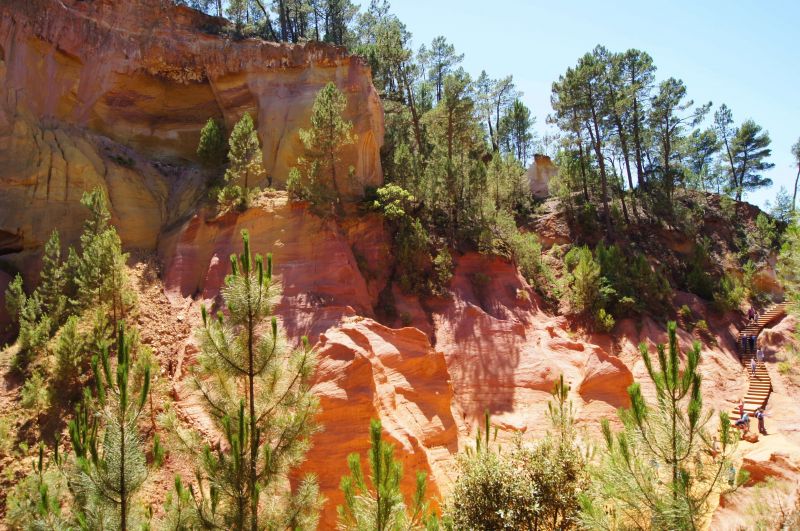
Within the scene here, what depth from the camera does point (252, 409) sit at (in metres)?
9.35

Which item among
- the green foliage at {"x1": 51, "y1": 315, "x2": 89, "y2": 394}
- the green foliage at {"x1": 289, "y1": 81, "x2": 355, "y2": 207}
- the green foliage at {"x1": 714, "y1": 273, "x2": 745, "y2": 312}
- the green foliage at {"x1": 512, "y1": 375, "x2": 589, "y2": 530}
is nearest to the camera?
the green foliage at {"x1": 512, "y1": 375, "x2": 589, "y2": 530}

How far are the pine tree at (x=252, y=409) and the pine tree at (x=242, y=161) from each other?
46.7 ft

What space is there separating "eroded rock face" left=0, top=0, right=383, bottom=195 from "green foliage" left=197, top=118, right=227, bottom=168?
2.11 metres

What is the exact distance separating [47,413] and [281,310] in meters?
7.57

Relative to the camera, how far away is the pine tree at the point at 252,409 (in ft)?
29.8

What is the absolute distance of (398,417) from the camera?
1539cm

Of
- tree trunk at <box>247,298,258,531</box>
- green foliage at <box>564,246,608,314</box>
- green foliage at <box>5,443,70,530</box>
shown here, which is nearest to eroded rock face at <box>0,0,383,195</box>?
A: green foliage at <box>564,246,608,314</box>

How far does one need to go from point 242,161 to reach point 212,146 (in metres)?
3.47

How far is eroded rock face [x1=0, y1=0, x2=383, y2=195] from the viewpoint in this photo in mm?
25766

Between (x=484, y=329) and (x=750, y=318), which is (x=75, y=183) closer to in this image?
(x=484, y=329)

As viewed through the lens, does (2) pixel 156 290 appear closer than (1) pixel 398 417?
No

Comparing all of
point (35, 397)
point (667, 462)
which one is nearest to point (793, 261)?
point (667, 462)

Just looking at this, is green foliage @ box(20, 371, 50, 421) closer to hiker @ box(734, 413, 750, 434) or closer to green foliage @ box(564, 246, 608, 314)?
green foliage @ box(564, 246, 608, 314)

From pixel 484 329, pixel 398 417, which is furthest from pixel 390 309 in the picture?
pixel 398 417
